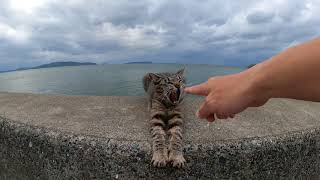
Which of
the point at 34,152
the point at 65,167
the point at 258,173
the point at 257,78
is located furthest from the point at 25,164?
the point at 257,78

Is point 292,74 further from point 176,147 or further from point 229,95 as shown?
point 176,147

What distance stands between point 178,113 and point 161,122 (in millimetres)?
348

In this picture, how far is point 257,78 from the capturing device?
1524mm

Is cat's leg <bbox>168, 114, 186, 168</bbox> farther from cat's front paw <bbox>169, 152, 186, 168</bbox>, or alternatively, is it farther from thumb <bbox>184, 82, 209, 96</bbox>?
thumb <bbox>184, 82, 209, 96</bbox>

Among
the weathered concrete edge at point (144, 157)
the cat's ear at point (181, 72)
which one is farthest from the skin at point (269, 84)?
the cat's ear at point (181, 72)

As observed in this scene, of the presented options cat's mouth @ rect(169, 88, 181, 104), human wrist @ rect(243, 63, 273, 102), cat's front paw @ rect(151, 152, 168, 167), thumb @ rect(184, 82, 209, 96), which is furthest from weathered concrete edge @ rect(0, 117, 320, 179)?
human wrist @ rect(243, 63, 273, 102)

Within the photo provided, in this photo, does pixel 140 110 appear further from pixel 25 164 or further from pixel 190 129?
pixel 25 164

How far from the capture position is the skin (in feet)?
4.43

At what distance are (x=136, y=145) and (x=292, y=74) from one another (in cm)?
348

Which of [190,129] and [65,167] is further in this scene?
[190,129]

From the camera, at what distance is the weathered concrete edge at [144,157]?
4.66 metres

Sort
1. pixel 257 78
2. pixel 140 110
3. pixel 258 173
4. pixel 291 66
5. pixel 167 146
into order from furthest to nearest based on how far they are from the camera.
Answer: pixel 140 110 → pixel 258 173 → pixel 167 146 → pixel 257 78 → pixel 291 66

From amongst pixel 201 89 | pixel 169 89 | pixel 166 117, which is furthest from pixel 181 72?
pixel 201 89

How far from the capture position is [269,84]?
149 cm
